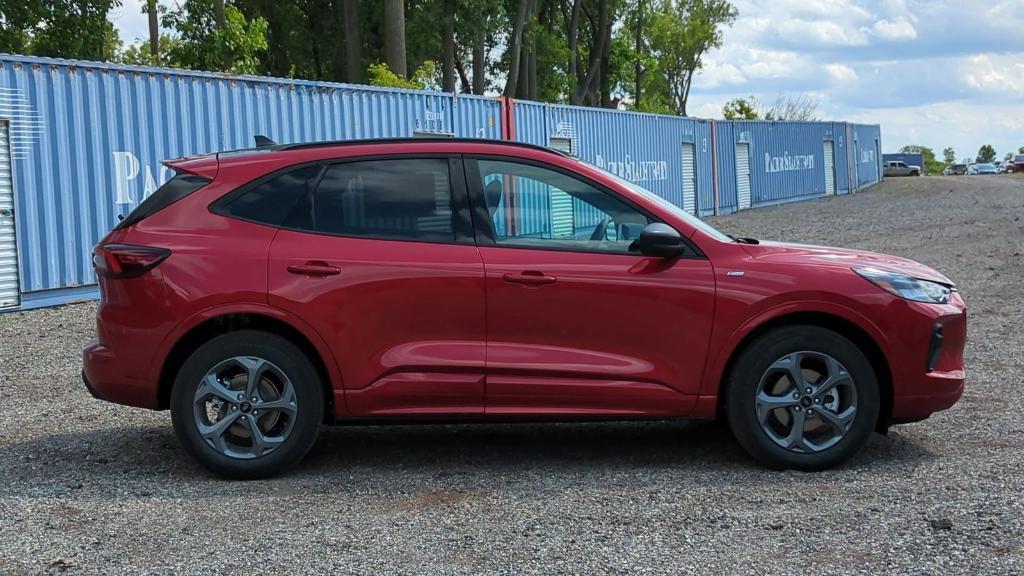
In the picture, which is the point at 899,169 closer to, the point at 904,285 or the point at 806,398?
the point at 904,285

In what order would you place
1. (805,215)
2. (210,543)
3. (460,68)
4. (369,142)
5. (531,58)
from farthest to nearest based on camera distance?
1. (460,68)
2. (531,58)
3. (805,215)
4. (369,142)
5. (210,543)

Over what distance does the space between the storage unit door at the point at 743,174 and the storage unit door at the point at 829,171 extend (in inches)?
400

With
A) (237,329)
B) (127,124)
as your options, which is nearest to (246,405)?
(237,329)

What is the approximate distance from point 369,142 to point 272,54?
37056 millimetres

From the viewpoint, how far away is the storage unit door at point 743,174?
35000mm

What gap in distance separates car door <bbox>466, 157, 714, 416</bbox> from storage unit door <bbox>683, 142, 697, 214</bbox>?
2537cm

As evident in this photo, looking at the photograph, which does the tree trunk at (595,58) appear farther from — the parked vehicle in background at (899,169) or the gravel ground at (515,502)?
the parked vehicle in background at (899,169)

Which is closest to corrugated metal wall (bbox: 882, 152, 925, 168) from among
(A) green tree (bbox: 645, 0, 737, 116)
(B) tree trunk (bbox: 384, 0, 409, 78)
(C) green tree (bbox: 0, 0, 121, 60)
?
(A) green tree (bbox: 645, 0, 737, 116)

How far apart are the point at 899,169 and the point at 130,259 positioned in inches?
3369

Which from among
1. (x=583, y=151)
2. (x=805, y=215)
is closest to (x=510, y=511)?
(x=583, y=151)

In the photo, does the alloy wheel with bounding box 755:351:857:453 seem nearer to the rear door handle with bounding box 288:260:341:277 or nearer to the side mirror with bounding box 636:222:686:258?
the side mirror with bounding box 636:222:686:258

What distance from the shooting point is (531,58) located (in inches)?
1554

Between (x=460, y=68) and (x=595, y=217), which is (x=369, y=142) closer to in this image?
(x=595, y=217)

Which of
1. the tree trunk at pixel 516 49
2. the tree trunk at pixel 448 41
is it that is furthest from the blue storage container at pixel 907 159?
the tree trunk at pixel 448 41
